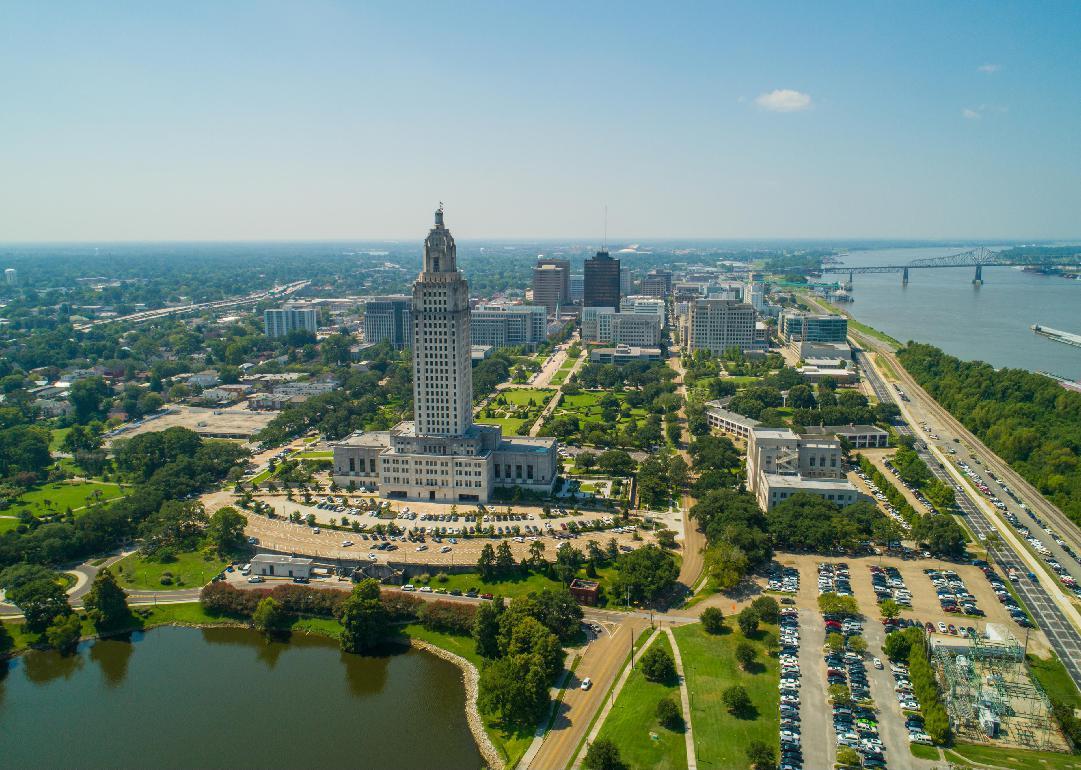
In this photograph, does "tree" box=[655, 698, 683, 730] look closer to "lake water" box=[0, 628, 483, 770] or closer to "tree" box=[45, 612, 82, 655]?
"lake water" box=[0, 628, 483, 770]

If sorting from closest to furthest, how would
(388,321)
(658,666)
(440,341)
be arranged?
(658,666) → (440,341) → (388,321)

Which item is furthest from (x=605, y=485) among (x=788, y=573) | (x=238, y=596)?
(x=238, y=596)

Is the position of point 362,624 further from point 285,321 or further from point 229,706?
point 285,321

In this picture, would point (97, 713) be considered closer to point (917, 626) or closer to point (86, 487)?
point (86, 487)

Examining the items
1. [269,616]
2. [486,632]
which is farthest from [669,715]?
[269,616]

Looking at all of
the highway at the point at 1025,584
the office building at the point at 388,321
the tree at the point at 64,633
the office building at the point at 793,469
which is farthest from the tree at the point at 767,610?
the office building at the point at 388,321

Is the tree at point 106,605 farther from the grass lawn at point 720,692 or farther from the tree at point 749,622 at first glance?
the tree at point 749,622
